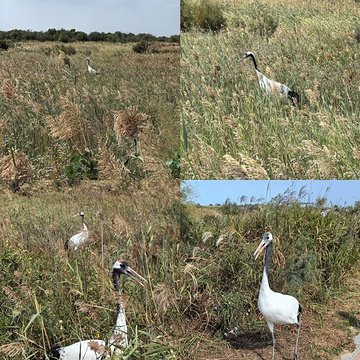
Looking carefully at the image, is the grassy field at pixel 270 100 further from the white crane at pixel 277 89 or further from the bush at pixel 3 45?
the bush at pixel 3 45

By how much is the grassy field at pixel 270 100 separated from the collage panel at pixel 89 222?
0.62 meters

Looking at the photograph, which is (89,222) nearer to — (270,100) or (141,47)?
(270,100)

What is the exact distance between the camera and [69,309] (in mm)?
4051

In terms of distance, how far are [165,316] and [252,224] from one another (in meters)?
1.85

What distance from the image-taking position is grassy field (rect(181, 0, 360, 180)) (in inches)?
200

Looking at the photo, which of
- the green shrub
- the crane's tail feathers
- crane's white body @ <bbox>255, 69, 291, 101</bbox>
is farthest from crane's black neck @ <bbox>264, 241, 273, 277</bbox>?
the green shrub

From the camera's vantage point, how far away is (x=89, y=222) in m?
6.67

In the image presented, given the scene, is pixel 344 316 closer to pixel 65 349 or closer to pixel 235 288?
pixel 235 288

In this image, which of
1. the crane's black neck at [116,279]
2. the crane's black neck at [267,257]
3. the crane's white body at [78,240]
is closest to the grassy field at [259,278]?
the crane's black neck at [267,257]

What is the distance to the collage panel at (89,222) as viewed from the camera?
3836 mm

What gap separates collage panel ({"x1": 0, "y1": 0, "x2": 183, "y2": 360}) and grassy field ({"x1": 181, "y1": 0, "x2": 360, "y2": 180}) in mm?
617

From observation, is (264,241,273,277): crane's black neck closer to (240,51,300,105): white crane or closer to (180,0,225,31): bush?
(240,51,300,105): white crane

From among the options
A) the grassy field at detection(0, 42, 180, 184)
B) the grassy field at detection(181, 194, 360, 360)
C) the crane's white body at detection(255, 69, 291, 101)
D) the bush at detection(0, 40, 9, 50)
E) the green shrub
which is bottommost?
the grassy field at detection(181, 194, 360, 360)

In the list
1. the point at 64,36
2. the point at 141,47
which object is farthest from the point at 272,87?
the point at 64,36
